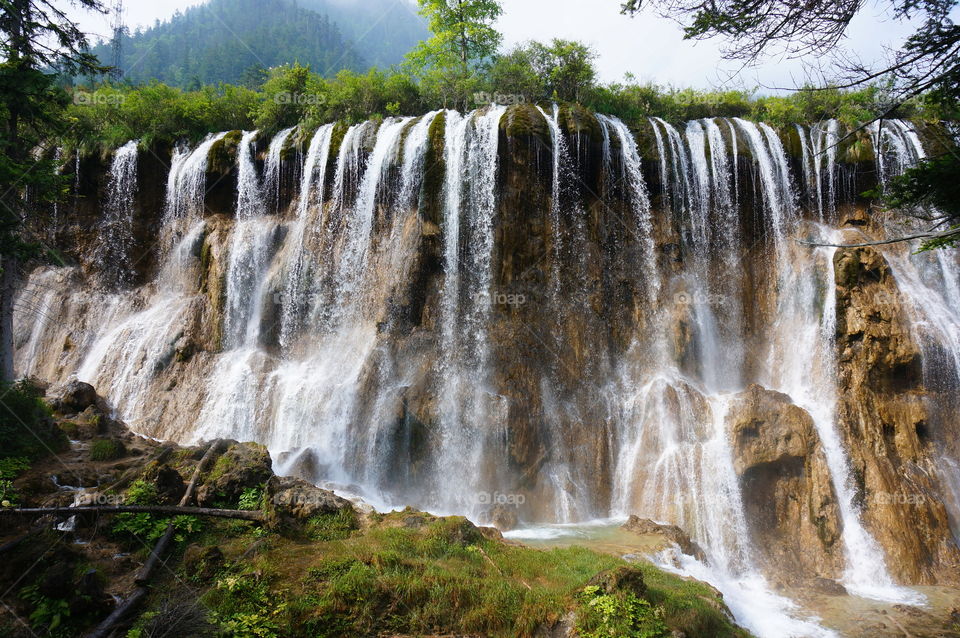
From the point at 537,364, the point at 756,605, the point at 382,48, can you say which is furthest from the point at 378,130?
the point at 382,48

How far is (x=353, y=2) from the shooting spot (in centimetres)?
15625

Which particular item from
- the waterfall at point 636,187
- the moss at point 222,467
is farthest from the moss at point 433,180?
the moss at point 222,467

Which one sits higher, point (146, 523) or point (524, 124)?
point (524, 124)

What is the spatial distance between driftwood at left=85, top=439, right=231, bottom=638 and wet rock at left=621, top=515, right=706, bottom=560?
24.5ft

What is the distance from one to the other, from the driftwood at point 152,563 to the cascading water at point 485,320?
4890 millimetres

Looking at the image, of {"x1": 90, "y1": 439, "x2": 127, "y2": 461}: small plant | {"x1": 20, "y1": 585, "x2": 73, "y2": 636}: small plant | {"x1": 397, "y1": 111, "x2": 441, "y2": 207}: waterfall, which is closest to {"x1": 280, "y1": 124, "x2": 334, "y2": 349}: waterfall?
{"x1": 397, "y1": 111, "x2": 441, "y2": 207}: waterfall

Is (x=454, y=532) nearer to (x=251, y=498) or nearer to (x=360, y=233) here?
(x=251, y=498)

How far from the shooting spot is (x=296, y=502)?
785 centimetres

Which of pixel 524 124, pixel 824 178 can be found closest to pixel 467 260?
pixel 524 124

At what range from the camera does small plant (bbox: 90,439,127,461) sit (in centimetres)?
915

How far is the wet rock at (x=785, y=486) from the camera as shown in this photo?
35.5 feet

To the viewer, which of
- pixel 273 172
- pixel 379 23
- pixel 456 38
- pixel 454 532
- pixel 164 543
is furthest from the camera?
pixel 379 23

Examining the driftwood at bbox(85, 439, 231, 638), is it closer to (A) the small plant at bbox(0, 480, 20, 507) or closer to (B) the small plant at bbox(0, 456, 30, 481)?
(A) the small plant at bbox(0, 480, 20, 507)

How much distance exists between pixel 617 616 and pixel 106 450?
936 centimetres
